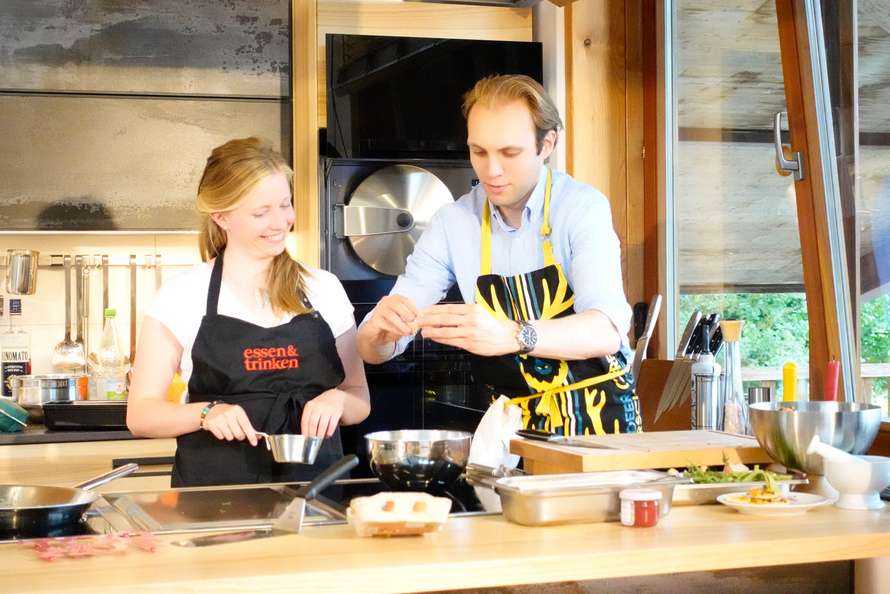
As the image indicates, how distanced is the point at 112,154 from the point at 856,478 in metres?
2.66

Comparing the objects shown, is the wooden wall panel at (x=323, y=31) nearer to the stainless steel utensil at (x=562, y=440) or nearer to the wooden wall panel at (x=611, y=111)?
the wooden wall panel at (x=611, y=111)

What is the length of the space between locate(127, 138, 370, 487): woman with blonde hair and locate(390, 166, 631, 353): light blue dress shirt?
0.19 meters

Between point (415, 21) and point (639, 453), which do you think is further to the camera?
point (415, 21)

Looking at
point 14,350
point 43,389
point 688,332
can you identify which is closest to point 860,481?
point 688,332

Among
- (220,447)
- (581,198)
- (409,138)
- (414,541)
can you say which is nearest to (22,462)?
(220,447)

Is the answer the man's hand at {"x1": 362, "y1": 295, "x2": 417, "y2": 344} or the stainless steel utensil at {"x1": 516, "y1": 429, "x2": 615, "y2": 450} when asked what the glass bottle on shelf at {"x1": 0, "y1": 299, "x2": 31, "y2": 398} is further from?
the stainless steel utensil at {"x1": 516, "y1": 429, "x2": 615, "y2": 450}

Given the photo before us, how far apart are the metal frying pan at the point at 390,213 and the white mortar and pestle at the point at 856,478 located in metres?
2.08

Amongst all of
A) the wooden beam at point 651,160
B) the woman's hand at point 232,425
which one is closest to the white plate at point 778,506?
the woman's hand at point 232,425

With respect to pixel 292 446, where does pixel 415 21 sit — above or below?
above

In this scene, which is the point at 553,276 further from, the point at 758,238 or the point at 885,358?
the point at 758,238

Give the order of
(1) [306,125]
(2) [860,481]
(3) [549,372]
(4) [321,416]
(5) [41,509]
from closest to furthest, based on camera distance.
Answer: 1. (5) [41,509]
2. (2) [860,481]
3. (4) [321,416]
4. (3) [549,372]
5. (1) [306,125]

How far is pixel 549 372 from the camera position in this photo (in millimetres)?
2420

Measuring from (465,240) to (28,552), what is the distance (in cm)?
130

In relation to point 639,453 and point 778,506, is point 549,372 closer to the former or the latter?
point 639,453
